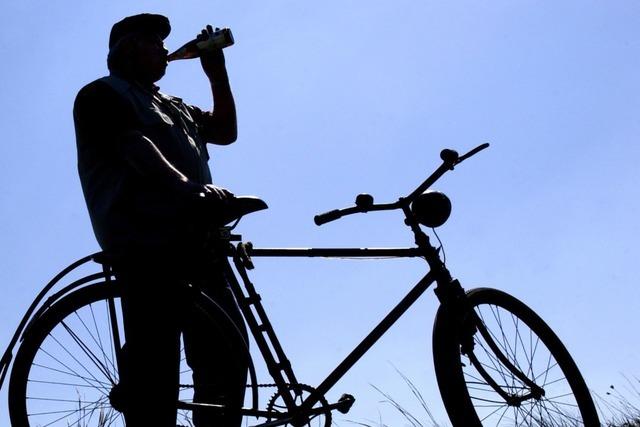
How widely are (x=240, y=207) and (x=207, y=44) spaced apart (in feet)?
3.95

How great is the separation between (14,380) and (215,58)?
1755 mm

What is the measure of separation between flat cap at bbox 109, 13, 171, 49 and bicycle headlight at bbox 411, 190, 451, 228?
1361 mm

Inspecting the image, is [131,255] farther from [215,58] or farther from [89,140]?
[215,58]

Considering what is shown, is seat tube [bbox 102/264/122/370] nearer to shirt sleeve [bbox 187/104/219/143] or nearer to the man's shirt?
the man's shirt

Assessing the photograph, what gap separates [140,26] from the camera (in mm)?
4445

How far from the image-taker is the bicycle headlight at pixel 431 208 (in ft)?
15.5

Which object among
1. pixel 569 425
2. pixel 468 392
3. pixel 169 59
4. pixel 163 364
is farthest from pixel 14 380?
pixel 569 425

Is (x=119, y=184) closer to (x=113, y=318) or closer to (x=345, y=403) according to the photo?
(x=113, y=318)

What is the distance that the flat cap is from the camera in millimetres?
4449

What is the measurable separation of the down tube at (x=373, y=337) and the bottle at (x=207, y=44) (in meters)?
1.43

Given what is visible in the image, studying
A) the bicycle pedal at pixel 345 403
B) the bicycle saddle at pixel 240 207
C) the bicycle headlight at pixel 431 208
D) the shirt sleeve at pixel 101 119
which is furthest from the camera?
the bicycle headlight at pixel 431 208

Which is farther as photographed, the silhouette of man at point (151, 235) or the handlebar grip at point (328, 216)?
the handlebar grip at point (328, 216)

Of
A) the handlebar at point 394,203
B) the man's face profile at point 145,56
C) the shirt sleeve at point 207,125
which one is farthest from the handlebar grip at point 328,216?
the man's face profile at point 145,56

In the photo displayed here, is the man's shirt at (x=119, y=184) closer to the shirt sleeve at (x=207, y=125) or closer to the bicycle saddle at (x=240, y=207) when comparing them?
the bicycle saddle at (x=240, y=207)
